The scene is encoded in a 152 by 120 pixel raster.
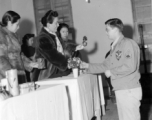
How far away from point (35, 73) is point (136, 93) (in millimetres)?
1546

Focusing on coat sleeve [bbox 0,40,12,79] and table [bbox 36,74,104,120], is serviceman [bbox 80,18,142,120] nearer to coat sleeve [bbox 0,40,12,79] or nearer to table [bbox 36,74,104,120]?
table [bbox 36,74,104,120]

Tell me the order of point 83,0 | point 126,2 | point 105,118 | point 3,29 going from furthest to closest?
point 83,0 → point 126,2 → point 105,118 → point 3,29

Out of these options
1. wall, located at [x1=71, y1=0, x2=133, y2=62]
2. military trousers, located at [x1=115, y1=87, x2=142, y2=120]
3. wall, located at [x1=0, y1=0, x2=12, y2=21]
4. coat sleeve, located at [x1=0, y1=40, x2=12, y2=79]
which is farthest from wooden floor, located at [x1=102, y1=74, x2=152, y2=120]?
wall, located at [x1=0, y1=0, x2=12, y2=21]

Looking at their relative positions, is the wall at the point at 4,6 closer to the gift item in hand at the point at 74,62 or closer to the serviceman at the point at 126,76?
the gift item in hand at the point at 74,62

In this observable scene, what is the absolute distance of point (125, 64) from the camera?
69.0 inches

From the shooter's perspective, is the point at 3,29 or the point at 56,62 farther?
the point at 56,62

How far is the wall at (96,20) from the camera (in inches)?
183

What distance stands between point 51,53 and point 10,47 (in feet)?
1.64

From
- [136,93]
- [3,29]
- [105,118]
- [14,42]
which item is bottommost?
[105,118]

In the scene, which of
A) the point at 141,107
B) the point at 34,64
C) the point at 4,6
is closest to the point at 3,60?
the point at 34,64

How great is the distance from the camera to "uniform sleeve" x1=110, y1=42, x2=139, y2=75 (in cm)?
174

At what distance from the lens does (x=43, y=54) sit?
251cm

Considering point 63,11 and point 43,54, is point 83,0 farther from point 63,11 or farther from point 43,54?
point 43,54

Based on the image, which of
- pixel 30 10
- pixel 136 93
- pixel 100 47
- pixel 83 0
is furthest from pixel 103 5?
pixel 136 93
